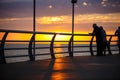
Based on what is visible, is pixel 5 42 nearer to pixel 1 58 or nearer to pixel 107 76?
pixel 1 58

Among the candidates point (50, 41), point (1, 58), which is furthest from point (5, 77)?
point (50, 41)

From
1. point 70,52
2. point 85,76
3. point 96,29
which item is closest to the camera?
point 85,76

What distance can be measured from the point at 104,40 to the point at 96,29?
2.73 feet

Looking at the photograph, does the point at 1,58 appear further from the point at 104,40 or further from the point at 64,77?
the point at 104,40

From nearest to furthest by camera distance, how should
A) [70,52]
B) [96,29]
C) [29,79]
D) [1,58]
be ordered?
[29,79] → [1,58] → [70,52] → [96,29]

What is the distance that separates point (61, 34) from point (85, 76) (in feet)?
40.6

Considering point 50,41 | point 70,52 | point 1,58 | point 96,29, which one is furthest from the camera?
point 96,29

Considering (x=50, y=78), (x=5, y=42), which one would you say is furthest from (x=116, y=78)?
(x=5, y=42)

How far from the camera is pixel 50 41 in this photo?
24.4m

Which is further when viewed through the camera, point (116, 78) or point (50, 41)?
point (50, 41)

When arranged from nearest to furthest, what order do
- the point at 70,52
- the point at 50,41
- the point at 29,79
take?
the point at 29,79
the point at 50,41
the point at 70,52

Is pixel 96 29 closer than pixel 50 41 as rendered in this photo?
No

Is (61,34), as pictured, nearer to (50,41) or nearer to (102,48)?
(50,41)

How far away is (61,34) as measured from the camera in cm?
2545
